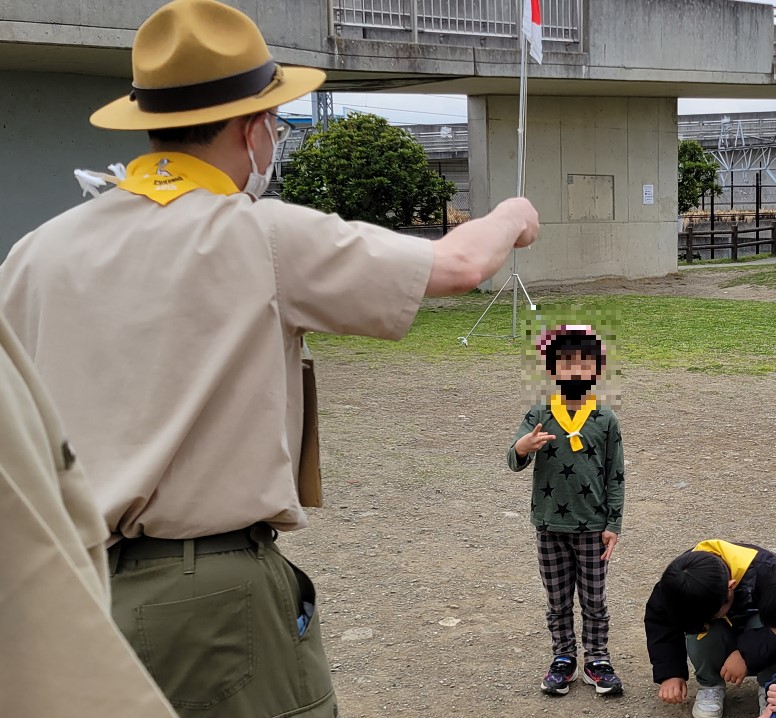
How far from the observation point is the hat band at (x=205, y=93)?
6.82 feet

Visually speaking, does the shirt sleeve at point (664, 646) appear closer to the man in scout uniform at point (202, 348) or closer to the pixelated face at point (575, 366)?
the pixelated face at point (575, 366)

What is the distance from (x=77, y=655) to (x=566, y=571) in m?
2.94

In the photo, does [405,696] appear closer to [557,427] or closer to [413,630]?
[413,630]

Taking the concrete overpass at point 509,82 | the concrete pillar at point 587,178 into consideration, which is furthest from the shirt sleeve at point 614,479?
the concrete pillar at point 587,178

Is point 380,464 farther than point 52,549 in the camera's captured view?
Yes

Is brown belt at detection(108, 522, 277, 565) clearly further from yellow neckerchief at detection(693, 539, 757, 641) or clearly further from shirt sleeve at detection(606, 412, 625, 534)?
yellow neckerchief at detection(693, 539, 757, 641)

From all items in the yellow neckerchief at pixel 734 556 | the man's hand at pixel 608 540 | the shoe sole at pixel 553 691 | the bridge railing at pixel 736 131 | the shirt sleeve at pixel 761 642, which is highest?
the bridge railing at pixel 736 131

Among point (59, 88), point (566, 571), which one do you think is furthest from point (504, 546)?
point (59, 88)

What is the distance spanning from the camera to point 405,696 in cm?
377

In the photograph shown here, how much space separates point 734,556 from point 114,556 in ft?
7.63

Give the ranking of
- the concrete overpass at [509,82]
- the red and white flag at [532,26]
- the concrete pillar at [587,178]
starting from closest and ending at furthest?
the red and white flag at [532,26] → the concrete overpass at [509,82] → the concrete pillar at [587,178]

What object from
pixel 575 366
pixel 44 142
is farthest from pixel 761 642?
pixel 44 142

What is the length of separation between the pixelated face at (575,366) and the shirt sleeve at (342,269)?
165cm

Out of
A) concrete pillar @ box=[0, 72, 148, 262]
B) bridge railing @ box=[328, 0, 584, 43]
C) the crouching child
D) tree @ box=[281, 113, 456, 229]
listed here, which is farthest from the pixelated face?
A: tree @ box=[281, 113, 456, 229]
